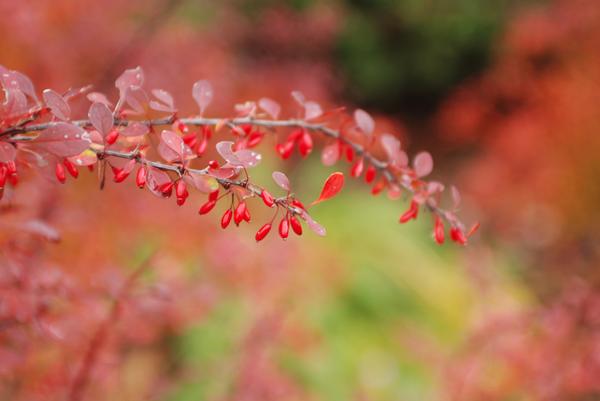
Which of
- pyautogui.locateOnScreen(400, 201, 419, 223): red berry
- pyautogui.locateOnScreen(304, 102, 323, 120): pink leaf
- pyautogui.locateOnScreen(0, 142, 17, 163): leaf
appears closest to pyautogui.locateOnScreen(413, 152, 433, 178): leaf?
pyautogui.locateOnScreen(400, 201, 419, 223): red berry

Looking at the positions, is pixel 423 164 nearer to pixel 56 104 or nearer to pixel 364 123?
pixel 364 123

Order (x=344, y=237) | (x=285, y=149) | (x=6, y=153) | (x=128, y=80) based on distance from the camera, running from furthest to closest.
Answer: (x=344, y=237), (x=285, y=149), (x=128, y=80), (x=6, y=153)

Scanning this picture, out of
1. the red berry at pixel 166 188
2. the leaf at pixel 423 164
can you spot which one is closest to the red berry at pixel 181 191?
the red berry at pixel 166 188

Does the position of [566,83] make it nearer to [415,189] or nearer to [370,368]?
[370,368]

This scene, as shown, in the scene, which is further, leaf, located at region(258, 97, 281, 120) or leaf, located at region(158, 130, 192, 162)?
leaf, located at region(258, 97, 281, 120)

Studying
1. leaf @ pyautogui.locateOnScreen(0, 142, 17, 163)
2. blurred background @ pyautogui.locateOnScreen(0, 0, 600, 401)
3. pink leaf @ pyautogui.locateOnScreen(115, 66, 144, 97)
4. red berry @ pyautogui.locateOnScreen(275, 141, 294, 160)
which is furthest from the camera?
blurred background @ pyautogui.locateOnScreen(0, 0, 600, 401)

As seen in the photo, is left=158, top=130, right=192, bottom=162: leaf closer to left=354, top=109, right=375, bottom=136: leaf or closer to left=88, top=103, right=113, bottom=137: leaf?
left=88, top=103, right=113, bottom=137: leaf

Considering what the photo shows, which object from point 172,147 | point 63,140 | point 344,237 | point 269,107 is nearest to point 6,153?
point 63,140
